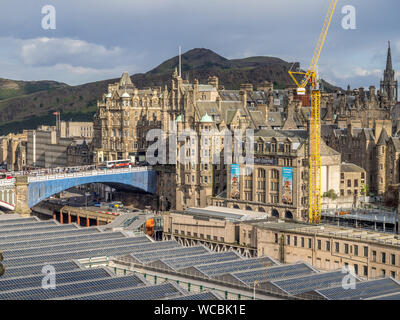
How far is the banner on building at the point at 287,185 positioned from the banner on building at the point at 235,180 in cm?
1234

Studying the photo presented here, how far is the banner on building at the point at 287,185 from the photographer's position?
512ft

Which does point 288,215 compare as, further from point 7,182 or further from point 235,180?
point 7,182

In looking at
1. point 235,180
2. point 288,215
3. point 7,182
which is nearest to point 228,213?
point 288,215

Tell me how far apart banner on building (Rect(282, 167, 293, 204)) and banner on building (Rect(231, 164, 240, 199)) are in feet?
40.5

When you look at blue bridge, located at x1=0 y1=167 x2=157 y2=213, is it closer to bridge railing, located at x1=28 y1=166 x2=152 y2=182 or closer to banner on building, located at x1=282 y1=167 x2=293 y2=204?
bridge railing, located at x1=28 y1=166 x2=152 y2=182

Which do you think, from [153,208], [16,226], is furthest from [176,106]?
[16,226]

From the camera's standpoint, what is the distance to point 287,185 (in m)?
157

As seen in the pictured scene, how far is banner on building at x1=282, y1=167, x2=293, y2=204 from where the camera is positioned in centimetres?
15600

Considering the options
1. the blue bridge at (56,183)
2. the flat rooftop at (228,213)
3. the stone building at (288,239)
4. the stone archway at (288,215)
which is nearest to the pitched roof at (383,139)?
the stone archway at (288,215)

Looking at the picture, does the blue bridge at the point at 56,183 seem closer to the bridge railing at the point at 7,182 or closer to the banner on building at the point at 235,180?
the bridge railing at the point at 7,182

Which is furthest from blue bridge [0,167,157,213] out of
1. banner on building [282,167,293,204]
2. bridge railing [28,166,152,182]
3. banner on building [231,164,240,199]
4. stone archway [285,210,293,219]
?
stone archway [285,210,293,219]

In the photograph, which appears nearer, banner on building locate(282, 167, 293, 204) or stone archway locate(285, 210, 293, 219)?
banner on building locate(282, 167, 293, 204)

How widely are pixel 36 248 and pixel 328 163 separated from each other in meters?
63.5

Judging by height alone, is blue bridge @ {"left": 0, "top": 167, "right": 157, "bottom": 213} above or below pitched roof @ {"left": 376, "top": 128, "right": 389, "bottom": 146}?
below
